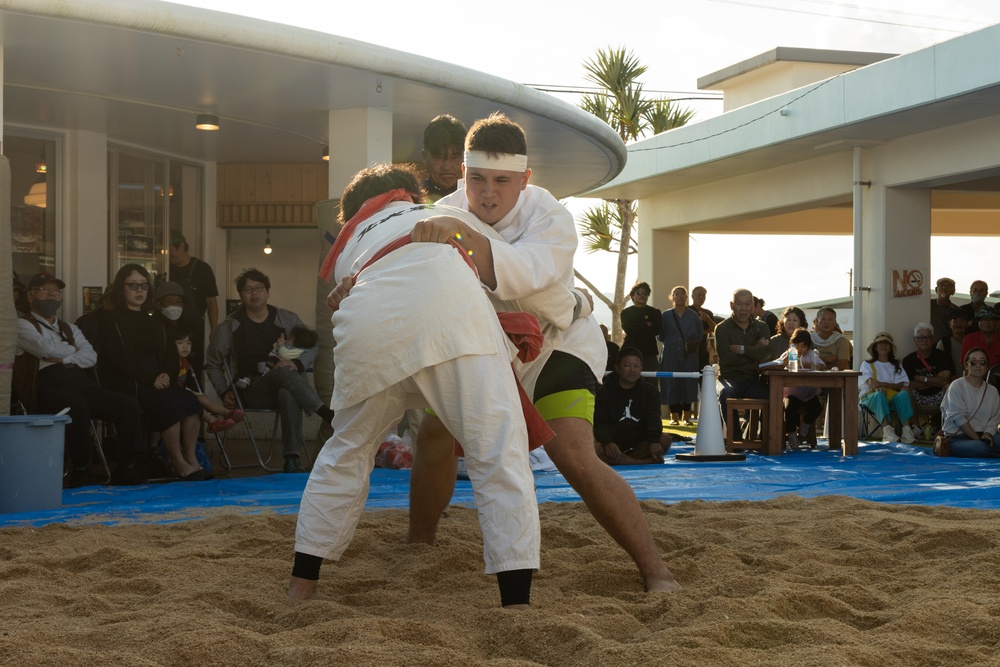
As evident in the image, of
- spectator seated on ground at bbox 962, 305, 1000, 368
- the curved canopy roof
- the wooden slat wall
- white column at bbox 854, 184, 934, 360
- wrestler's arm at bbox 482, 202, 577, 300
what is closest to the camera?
wrestler's arm at bbox 482, 202, 577, 300

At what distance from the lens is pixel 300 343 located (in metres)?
8.20

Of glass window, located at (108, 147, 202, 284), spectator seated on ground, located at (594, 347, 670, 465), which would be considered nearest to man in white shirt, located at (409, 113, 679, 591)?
spectator seated on ground, located at (594, 347, 670, 465)

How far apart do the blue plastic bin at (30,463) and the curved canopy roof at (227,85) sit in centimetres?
220

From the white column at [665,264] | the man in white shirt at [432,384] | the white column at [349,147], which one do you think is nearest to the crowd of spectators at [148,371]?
the white column at [349,147]

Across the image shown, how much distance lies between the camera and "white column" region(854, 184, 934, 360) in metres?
12.0

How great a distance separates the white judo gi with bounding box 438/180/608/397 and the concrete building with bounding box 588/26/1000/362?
757cm

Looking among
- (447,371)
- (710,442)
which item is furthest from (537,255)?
(710,442)

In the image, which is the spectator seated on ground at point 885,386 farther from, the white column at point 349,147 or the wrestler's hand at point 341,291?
the wrestler's hand at point 341,291

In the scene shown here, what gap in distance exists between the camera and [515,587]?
283 cm

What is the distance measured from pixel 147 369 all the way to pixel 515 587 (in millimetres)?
5141

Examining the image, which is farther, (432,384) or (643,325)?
(643,325)

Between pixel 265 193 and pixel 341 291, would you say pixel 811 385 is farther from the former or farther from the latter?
pixel 341 291

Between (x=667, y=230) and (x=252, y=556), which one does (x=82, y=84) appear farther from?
(x=667, y=230)

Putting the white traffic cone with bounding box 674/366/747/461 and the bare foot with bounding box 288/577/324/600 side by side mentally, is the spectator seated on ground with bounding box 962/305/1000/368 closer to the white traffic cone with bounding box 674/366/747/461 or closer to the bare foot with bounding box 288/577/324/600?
the white traffic cone with bounding box 674/366/747/461
